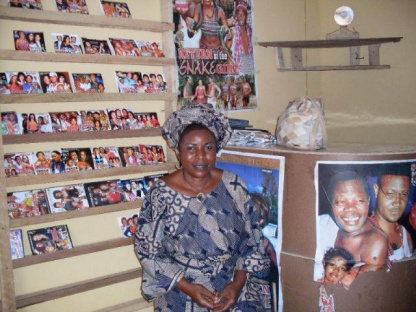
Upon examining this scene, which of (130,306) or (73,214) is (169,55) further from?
(130,306)

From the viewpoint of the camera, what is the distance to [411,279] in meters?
2.60

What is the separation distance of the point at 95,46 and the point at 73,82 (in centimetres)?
24

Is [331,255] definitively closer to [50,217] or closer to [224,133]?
[224,133]

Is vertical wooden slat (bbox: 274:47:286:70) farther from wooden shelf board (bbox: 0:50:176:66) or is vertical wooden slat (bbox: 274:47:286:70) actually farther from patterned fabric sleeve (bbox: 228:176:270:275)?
patterned fabric sleeve (bbox: 228:176:270:275)

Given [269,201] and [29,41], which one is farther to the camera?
[269,201]

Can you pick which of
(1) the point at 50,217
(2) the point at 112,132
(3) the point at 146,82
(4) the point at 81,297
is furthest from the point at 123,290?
(3) the point at 146,82

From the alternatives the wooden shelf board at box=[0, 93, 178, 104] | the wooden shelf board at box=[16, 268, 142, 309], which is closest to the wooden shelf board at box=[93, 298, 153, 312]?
the wooden shelf board at box=[16, 268, 142, 309]

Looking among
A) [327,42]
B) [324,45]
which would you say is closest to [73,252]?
[327,42]

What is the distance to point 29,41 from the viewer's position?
240cm

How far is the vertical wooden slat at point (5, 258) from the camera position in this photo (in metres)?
2.23

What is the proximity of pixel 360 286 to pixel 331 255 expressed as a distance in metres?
0.24

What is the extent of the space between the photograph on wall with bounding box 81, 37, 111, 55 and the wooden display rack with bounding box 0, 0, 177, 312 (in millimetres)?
91

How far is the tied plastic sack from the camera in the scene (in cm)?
249

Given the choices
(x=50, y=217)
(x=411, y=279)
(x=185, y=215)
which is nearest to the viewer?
(x=185, y=215)
